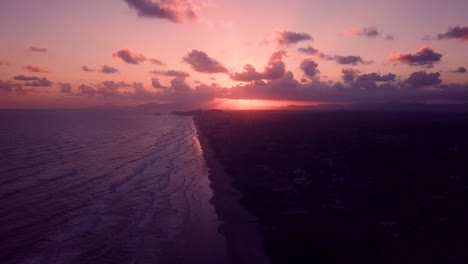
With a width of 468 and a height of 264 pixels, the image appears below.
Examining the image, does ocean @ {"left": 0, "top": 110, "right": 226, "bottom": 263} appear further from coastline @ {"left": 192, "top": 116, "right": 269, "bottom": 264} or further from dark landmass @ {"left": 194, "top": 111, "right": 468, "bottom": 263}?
dark landmass @ {"left": 194, "top": 111, "right": 468, "bottom": 263}

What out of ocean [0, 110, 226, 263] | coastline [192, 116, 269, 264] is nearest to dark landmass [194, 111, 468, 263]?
coastline [192, 116, 269, 264]

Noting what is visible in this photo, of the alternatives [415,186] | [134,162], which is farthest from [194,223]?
[134,162]

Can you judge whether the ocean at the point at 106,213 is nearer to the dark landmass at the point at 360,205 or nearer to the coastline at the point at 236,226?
the coastline at the point at 236,226

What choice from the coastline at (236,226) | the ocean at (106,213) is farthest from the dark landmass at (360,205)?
the ocean at (106,213)

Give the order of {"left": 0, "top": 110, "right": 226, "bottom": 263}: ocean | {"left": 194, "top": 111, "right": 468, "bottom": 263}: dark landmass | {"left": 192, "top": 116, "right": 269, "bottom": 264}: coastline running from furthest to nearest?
{"left": 0, "top": 110, "right": 226, "bottom": 263}: ocean < {"left": 192, "top": 116, "right": 269, "bottom": 264}: coastline < {"left": 194, "top": 111, "right": 468, "bottom": 263}: dark landmass

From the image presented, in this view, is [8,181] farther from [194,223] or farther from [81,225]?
[194,223]

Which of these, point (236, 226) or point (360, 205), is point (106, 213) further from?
point (360, 205)

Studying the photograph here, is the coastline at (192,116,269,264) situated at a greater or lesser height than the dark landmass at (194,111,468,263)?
lesser

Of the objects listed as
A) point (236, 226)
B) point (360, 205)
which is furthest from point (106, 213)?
point (360, 205)
